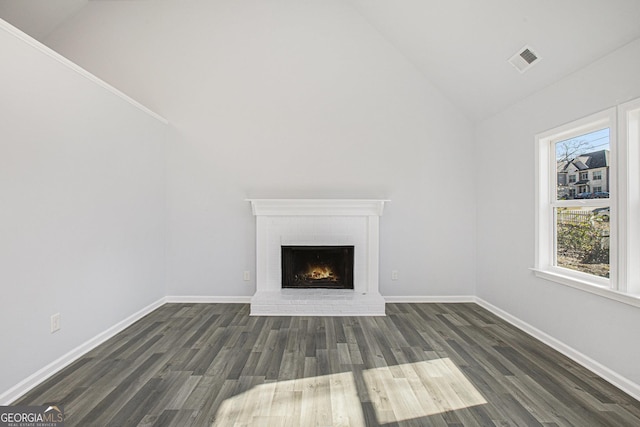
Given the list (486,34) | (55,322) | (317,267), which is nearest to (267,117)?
(317,267)

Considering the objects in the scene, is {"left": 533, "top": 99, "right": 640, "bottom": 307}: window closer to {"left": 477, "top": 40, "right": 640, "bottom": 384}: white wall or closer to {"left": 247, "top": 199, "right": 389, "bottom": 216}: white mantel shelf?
{"left": 477, "top": 40, "right": 640, "bottom": 384}: white wall

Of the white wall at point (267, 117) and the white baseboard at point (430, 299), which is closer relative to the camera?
the white wall at point (267, 117)

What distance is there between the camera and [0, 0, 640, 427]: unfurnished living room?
2.19m

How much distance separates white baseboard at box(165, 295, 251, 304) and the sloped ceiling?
3.74 m

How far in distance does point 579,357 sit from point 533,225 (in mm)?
1228

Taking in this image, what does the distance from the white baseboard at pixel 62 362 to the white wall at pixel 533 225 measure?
13.4 ft

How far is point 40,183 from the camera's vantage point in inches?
93.3

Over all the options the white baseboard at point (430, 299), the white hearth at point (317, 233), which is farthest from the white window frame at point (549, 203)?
the white hearth at point (317, 233)

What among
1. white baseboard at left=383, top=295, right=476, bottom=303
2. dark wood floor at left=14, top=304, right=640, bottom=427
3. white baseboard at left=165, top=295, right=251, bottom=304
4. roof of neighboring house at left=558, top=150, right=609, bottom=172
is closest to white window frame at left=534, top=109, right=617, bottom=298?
roof of neighboring house at left=558, top=150, right=609, bottom=172

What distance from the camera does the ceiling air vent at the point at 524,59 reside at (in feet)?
9.29

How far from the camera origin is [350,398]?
215 cm

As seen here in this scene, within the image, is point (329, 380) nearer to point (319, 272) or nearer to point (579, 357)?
point (319, 272)

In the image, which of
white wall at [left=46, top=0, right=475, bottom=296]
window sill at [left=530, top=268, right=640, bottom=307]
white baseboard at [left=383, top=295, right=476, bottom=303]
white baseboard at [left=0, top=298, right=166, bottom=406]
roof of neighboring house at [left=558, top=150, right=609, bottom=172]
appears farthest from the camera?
white baseboard at [left=383, top=295, right=476, bottom=303]

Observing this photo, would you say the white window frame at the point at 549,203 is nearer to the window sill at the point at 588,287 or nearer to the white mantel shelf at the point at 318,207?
the window sill at the point at 588,287
